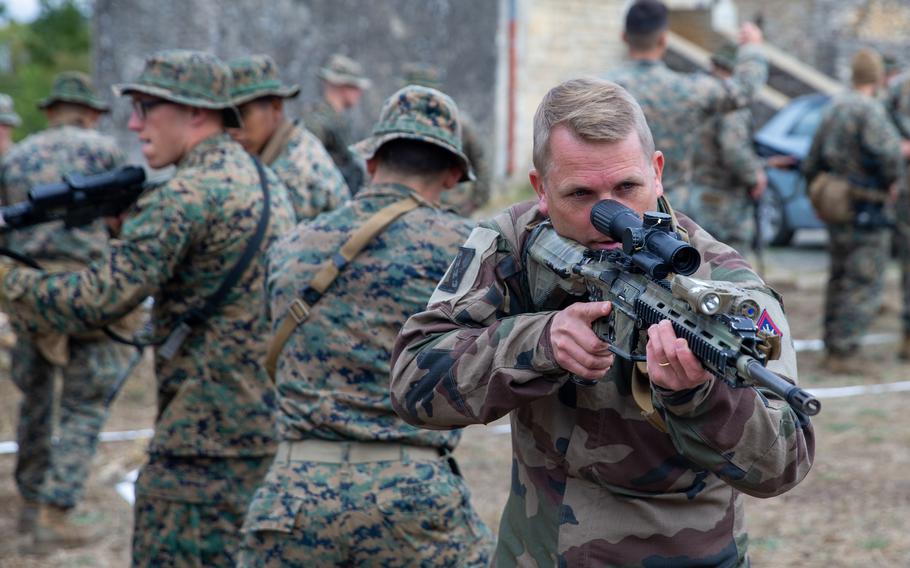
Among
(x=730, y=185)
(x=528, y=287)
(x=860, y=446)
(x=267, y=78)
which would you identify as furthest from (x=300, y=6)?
(x=528, y=287)

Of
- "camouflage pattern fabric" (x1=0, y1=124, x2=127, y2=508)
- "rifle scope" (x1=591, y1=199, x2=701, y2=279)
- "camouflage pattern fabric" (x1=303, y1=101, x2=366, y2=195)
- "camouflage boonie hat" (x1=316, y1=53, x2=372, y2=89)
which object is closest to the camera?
"rifle scope" (x1=591, y1=199, x2=701, y2=279)

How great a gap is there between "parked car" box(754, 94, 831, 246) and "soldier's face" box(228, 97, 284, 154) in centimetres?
976

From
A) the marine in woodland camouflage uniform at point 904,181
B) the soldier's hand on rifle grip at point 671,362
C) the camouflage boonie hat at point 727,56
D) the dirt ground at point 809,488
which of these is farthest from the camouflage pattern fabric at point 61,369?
the marine in woodland camouflage uniform at point 904,181

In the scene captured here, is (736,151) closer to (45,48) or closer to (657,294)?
(657,294)

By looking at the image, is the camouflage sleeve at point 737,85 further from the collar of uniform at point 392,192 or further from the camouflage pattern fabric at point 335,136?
the collar of uniform at point 392,192

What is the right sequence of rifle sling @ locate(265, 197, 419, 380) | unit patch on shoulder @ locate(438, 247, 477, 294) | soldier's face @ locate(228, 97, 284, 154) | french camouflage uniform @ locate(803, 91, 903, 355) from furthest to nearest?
french camouflage uniform @ locate(803, 91, 903, 355)
soldier's face @ locate(228, 97, 284, 154)
rifle sling @ locate(265, 197, 419, 380)
unit patch on shoulder @ locate(438, 247, 477, 294)

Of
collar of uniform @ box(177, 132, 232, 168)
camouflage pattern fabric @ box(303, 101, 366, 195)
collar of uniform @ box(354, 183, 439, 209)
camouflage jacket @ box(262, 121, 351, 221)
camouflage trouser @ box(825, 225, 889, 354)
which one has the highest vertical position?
collar of uniform @ box(354, 183, 439, 209)

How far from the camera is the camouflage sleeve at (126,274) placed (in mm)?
3750

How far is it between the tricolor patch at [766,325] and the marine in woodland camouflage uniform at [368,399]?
4.63 ft

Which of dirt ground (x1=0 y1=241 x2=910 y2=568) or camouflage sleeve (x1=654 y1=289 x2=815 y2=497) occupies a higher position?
camouflage sleeve (x1=654 y1=289 x2=815 y2=497)

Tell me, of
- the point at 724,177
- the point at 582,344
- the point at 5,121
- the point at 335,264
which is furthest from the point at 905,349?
the point at 582,344

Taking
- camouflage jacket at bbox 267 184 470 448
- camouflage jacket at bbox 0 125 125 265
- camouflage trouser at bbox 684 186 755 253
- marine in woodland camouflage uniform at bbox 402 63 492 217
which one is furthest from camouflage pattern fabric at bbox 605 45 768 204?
camouflage jacket at bbox 267 184 470 448

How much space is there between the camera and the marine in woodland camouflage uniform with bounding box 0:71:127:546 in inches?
228

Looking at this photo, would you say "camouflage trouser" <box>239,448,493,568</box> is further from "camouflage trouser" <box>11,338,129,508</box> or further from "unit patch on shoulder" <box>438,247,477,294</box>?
"camouflage trouser" <box>11,338,129,508</box>
